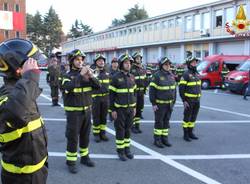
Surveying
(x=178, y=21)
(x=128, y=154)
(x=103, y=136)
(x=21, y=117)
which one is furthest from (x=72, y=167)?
(x=178, y=21)

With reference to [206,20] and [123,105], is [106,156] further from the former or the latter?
[206,20]

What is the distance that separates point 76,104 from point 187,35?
1392 inches

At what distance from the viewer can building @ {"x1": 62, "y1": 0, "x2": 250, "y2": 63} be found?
107ft

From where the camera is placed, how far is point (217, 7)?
34.9m

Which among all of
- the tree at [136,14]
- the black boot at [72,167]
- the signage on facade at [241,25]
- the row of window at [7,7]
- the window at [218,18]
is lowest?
the black boot at [72,167]

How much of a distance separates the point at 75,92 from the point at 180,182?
2314 millimetres

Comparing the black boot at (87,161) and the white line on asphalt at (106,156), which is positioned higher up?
the black boot at (87,161)

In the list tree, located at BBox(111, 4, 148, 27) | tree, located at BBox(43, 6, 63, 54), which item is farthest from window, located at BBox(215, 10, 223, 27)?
tree, located at BBox(43, 6, 63, 54)

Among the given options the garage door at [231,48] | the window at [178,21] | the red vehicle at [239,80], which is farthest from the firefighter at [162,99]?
the window at [178,21]

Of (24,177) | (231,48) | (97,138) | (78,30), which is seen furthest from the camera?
(78,30)

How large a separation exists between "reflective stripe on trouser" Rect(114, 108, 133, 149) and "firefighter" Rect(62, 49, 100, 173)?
79 centimetres

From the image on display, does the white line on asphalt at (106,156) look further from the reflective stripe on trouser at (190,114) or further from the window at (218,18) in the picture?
the window at (218,18)

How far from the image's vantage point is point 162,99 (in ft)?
25.1

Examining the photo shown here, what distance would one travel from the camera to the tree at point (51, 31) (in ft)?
349
